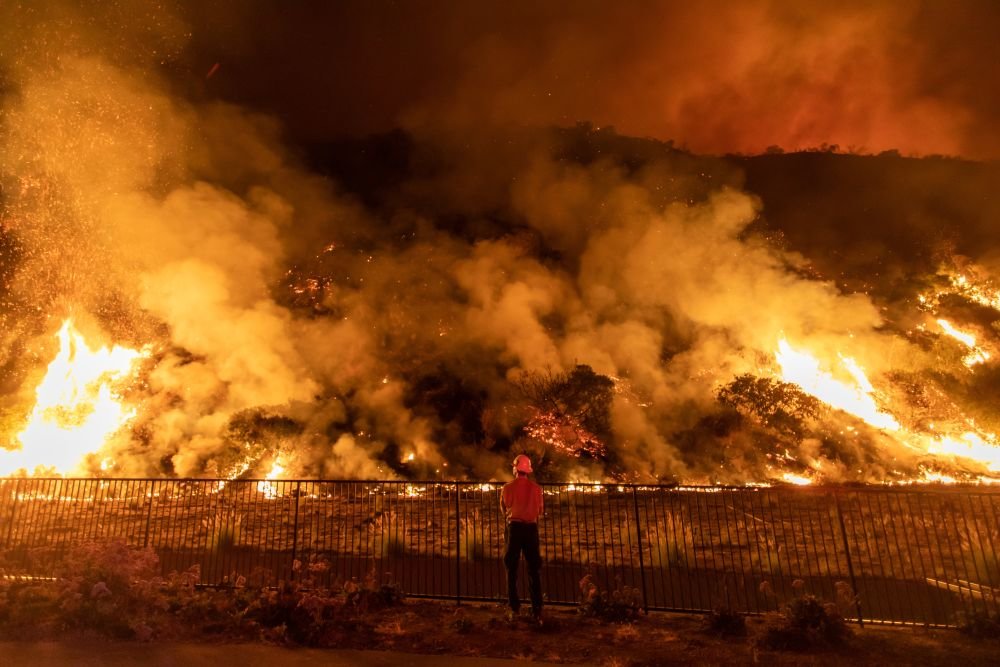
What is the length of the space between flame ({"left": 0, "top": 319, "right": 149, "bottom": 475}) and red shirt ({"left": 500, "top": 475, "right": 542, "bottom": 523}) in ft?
43.3

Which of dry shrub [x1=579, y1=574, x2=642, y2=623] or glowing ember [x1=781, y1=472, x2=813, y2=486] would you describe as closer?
dry shrub [x1=579, y1=574, x2=642, y2=623]

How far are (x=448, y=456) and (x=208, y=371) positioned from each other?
6.76 metres

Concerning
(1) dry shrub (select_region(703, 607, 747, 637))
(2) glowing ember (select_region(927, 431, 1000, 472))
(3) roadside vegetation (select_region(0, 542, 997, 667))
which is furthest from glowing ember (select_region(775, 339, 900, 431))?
(1) dry shrub (select_region(703, 607, 747, 637))

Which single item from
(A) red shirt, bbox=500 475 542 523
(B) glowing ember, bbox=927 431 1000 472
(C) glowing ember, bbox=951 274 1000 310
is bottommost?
(A) red shirt, bbox=500 475 542 523

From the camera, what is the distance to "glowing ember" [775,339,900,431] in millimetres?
15039

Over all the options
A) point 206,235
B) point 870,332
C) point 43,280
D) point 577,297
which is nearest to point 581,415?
point 577,297

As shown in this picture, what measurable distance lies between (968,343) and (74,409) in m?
24.0

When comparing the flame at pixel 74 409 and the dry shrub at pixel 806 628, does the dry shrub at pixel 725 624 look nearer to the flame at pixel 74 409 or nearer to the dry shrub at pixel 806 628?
the dry shrub at pixel 806 628

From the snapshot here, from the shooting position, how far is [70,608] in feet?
20.1

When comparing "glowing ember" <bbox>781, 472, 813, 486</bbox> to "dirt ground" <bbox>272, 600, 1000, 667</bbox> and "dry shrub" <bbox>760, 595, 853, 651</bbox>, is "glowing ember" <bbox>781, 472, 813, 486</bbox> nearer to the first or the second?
"dirt ground" <bbox>272, 600, 1000, 667</bbox>

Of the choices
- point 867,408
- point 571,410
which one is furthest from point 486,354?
point 867,408

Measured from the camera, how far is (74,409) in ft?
52.5

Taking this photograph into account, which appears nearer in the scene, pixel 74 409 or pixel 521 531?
pixel 521 531

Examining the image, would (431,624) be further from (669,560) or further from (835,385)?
(835,385)
